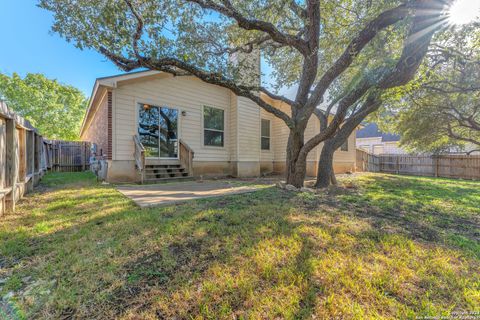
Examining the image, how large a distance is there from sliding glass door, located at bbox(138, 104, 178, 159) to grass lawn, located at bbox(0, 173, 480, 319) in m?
4.28

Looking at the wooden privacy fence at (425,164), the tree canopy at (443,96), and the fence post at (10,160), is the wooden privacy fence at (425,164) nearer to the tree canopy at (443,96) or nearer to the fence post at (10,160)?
the tree canopy at (443,96)

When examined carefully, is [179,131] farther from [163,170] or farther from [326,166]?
[326,166]

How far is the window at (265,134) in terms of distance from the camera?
10930 millimetres

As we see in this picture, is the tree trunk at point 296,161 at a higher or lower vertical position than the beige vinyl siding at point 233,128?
lower

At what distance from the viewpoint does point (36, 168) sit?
6.39m

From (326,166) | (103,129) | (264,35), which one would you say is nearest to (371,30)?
(264,35)

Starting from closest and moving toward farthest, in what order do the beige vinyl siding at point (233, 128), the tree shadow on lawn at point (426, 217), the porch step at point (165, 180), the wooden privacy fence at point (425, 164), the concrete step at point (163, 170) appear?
the tree shadow on lawn at point (426, 217)
the porch step at point (165, 180)
the concrete step at point (163, 170)
the beige vinyl siding at point (233, 128)
the wooden privacy fence at point (425, 164)

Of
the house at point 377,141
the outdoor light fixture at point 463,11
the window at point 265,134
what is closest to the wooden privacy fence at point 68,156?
the window at point 265,134

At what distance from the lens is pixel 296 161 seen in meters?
5.77

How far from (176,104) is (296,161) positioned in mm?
5235

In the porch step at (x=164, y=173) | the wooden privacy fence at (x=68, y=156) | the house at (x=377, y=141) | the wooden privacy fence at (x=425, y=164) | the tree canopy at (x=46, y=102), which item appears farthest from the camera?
the house at (x=377, y=141)

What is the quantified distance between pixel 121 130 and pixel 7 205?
3.84m

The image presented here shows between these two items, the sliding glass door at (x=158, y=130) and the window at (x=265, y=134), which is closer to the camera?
the sliding glass door at (x=158, y=130)

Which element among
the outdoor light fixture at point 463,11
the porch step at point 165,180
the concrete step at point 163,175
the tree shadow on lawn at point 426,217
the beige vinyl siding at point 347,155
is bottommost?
the tree shadow on lawn at point 426,217
